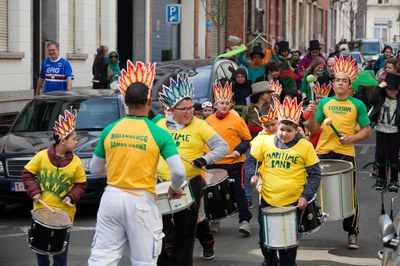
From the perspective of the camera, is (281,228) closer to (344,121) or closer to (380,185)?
(344,121)

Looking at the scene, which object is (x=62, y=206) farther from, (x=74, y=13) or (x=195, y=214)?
(x=74, y=13)

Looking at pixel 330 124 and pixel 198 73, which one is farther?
pixel 198 73

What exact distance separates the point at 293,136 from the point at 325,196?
3.70 ft

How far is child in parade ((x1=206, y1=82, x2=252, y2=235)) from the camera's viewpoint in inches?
457

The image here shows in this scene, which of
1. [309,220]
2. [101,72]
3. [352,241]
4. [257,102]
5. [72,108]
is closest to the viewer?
[309,220]

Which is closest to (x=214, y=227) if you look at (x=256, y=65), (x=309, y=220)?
(x=309, y=220)

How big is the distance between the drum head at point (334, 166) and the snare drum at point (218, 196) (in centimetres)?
96

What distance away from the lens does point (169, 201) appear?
828cm

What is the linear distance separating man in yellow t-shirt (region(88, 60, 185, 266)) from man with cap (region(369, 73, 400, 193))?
5.84 m

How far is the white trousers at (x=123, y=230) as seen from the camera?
7.06 m

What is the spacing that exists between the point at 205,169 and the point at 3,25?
1302cm

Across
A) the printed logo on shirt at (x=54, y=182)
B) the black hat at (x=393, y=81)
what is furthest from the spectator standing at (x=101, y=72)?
the printed logo on shirt at (x=54, y=182)

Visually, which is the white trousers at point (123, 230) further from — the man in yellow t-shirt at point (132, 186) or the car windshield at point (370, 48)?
the car windshield at point (370, 48)

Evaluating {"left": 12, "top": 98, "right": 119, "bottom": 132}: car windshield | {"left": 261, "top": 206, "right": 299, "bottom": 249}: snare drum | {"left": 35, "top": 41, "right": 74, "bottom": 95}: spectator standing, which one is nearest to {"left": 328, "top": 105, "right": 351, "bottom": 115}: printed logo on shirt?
{"left": 261, "top": 206, "right": 299, "bottom": 249}: snare drum
